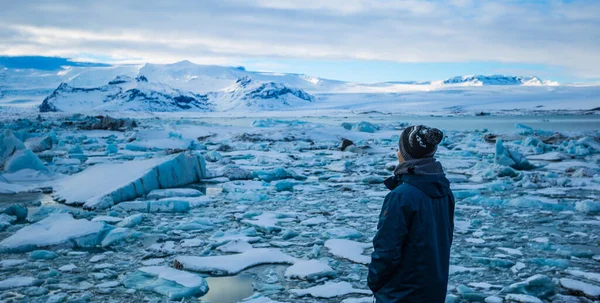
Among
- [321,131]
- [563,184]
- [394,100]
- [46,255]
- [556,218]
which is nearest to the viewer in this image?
[46,255]

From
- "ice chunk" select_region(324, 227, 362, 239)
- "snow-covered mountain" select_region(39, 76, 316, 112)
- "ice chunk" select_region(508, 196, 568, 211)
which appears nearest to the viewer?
"ice chunk" select_region(324, 227, 362, 239)

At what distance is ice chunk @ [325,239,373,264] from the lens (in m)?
4.14

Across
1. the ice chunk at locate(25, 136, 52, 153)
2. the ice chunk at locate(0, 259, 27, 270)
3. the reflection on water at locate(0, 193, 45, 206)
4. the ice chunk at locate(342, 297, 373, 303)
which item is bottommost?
the reflection on water at locate(0, 193, 45, 206)

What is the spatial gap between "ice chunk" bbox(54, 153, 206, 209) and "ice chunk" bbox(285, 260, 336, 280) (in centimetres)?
336

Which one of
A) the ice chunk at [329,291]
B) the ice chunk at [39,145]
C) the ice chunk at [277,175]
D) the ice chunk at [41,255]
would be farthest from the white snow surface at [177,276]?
the ice chunk at [39,145]

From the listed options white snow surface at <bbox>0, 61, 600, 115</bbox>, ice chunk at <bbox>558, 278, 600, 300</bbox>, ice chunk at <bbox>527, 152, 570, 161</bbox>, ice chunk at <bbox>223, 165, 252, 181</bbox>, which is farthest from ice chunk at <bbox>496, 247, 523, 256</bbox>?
white snow surface at <bbox>0, 61, 600, 115</bbox>

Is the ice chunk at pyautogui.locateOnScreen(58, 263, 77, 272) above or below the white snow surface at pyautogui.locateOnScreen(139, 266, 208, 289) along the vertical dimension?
below

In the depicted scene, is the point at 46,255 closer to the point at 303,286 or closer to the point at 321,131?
the point at 303,286

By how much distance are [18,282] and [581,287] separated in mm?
3879

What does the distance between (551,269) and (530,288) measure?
1.94ft

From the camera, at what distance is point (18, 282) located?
3.51m

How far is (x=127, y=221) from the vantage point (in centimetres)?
529

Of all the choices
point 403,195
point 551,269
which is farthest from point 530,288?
point 403,195

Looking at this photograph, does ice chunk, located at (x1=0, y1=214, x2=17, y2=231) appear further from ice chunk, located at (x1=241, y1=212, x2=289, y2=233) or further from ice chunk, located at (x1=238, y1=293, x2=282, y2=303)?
ice chunk, located at (x1=238, y1=293, x2=282, y2=303)
